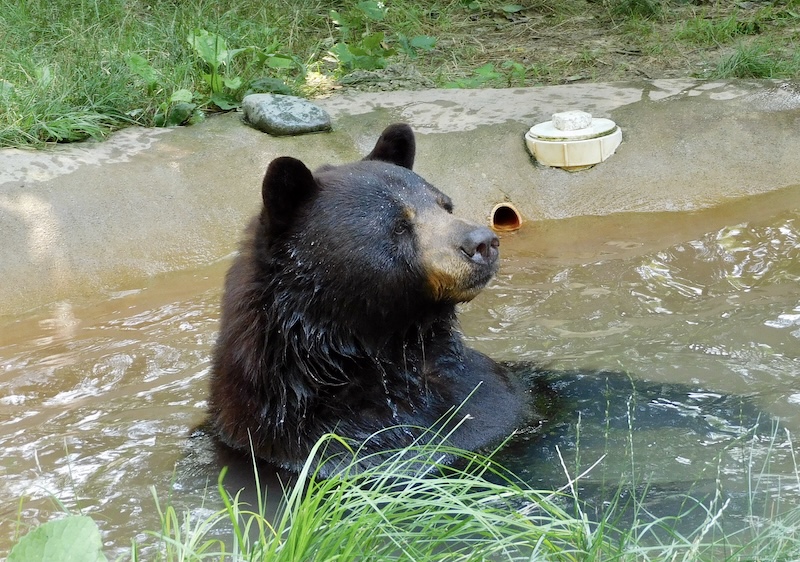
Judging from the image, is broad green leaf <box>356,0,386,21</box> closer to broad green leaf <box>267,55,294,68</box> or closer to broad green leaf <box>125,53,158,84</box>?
broad green leaf <box>267,55,294,68</box>

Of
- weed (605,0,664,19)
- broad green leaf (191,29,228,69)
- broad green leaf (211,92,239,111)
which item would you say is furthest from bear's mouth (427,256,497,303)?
weed (605,0,664,19)

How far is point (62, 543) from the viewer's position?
6.92ft

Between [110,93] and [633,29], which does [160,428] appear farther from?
[633,29]

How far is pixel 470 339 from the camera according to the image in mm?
5621

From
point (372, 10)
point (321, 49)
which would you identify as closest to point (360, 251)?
point (321, 49)

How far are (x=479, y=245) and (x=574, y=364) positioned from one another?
5.23 ft

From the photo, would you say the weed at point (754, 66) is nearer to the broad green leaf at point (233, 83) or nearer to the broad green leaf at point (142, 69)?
the broad green leaf at point (233, 83)

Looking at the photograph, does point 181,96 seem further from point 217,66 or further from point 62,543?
point 62,543

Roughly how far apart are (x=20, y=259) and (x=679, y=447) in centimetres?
448

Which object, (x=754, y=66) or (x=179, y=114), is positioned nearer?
(x=179, y=114)

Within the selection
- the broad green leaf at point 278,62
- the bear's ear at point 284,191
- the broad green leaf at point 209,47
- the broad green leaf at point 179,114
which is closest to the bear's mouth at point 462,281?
the bear's ear at point 284,191

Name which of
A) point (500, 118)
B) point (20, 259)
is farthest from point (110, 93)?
point (500, 118)

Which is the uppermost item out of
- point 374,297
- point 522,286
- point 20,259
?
point 374,297

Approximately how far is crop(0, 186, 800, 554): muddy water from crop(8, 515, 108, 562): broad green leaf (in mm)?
989
